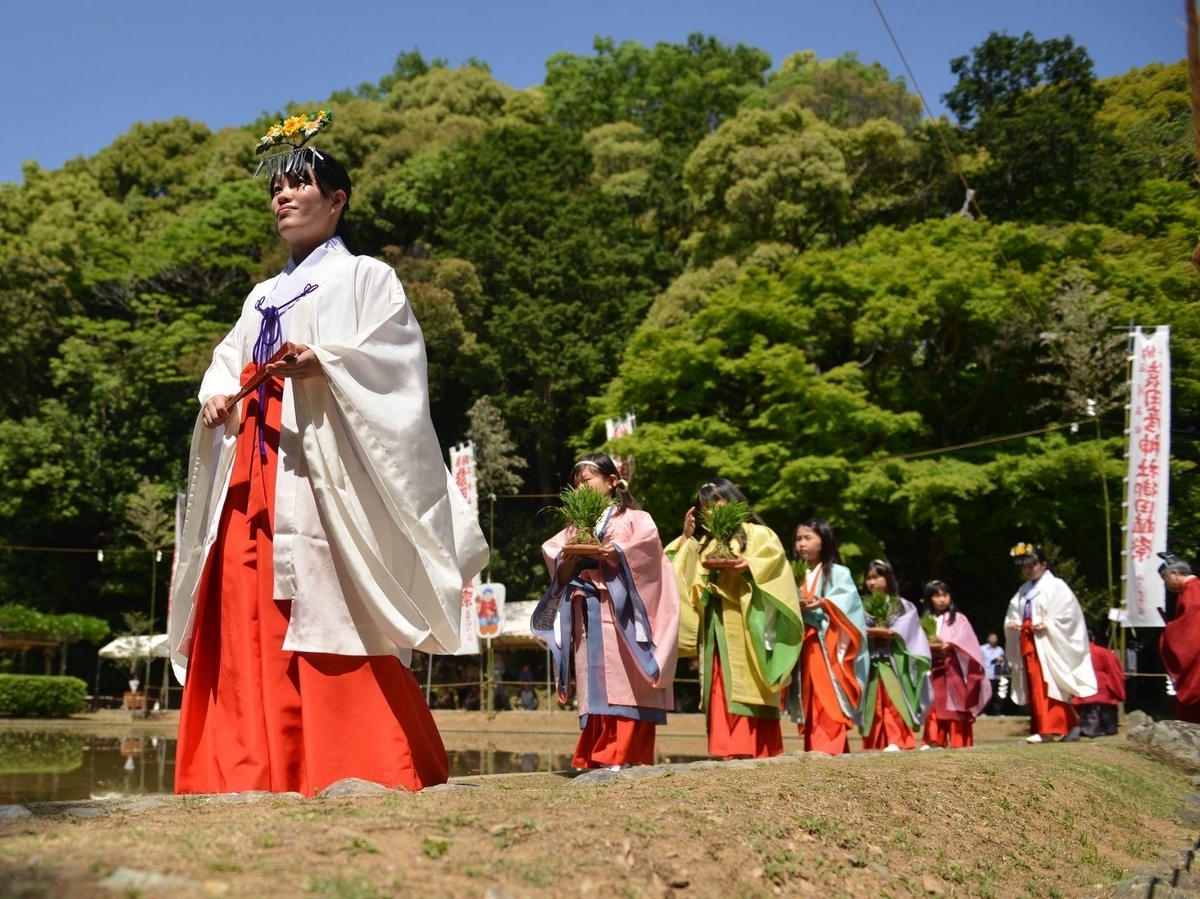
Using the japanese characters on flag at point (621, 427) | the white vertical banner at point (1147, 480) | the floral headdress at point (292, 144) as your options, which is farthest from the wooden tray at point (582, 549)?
the japanese characters on flag at point (621, 427)

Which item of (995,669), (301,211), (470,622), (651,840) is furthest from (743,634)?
(995,669)

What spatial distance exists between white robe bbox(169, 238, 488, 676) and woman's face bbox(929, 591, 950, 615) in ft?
34.7

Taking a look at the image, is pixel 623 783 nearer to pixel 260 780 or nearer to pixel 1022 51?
pixel 260 780

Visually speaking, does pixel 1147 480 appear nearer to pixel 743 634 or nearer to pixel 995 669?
pixel 995 669

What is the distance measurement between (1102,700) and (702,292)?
819 inches

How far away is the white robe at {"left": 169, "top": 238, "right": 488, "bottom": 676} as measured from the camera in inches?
215

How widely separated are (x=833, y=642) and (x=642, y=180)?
116 ft

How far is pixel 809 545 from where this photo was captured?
36.1ft

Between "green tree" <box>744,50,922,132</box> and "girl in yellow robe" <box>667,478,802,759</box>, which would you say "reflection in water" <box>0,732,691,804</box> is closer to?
"girl in yellow robe" <box>667,478,802,759</box>

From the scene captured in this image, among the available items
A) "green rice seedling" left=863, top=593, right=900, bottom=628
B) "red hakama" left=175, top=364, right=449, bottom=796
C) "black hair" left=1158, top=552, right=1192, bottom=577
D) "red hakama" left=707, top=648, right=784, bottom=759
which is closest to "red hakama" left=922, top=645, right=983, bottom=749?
"green rice seedling" left=863, top=593, right=900, bottom=628

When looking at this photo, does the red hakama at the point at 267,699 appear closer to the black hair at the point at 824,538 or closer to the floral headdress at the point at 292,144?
the floral headdress at the point at 292,144

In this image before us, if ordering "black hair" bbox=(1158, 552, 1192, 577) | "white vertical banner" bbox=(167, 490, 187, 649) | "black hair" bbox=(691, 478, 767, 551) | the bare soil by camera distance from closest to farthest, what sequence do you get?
the bare soil
"white vertical banner" bbox=(167, 490, 187, 649)
"black hair" bbox=(691, 478, 767, 551)
"black hair" bbox=(1158, 552, 1192, 577)

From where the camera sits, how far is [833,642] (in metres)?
10.8

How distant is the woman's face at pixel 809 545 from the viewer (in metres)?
11.0
